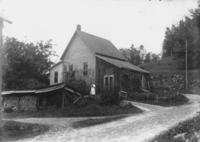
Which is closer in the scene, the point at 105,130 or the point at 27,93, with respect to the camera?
the point at 105,130

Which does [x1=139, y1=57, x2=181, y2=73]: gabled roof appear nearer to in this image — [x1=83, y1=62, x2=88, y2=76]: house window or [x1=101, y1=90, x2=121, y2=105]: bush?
[x1=83, y1=62, x2=88, y2=76]: house window

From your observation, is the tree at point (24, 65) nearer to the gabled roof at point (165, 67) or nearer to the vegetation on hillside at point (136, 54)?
the gabled roof at point (165, 67)

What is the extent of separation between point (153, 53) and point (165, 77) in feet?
114

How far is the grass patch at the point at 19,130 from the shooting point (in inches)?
466

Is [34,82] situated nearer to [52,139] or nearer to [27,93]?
[27,93]

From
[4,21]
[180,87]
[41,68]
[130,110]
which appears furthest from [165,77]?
[4,21]

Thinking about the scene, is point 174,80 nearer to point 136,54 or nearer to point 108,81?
point 108,81

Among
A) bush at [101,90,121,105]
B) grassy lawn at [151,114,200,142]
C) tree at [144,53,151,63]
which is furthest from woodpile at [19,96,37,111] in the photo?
tree at [144,53,151,63]

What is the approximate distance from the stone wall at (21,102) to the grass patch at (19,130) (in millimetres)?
6649

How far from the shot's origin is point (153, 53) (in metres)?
71.6

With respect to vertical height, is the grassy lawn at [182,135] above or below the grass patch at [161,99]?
below

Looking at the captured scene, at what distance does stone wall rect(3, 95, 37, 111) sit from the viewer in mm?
21089

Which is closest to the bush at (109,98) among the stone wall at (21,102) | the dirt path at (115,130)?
the dirt path at (115,130)

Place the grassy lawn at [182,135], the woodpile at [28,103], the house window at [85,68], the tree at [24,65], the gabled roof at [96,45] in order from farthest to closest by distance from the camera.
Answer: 1. the tree at [24,65]
2. the gabled roof at [96,45]
3. the house window at [85,68]
4. the woodpile at [28,103]
5. the grassy lawn at [182,135]
